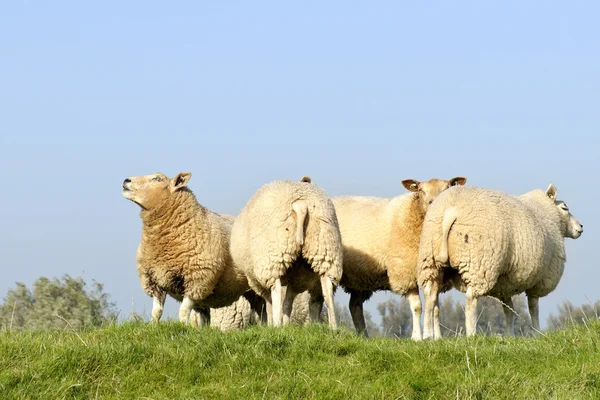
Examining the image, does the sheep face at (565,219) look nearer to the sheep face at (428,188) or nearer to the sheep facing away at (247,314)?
the sheep face at (428,188)

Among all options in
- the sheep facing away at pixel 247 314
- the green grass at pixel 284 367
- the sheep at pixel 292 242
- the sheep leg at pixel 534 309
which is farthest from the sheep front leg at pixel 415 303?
the green grass at pixel 284 367

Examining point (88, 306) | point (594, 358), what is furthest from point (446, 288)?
Result: point (88, 306)

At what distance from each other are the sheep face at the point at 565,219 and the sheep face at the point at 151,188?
21.2 ft

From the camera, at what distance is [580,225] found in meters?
16.5

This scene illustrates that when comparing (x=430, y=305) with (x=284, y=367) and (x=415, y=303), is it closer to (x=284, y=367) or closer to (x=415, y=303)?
(x=415, y=303)

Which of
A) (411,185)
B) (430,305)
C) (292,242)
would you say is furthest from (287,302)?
(411,185)

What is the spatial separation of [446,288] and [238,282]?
10.5ft

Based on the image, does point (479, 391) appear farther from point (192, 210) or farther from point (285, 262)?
point (192, 210)

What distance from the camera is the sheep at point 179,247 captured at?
1352 cm

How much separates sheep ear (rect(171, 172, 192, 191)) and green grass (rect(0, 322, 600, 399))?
198 inches

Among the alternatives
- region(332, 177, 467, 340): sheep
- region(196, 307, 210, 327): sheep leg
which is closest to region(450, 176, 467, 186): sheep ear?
region(332, 177, 467, 340): sheep

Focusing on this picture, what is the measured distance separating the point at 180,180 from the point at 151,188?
507 millimetres

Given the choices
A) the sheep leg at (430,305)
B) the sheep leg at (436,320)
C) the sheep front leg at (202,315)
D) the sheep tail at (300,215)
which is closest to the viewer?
the sheep tail at (300,215)

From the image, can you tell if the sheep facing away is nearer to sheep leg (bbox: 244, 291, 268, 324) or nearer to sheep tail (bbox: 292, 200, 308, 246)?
sheep leg (bbox: 244, 291, 268, 324)
